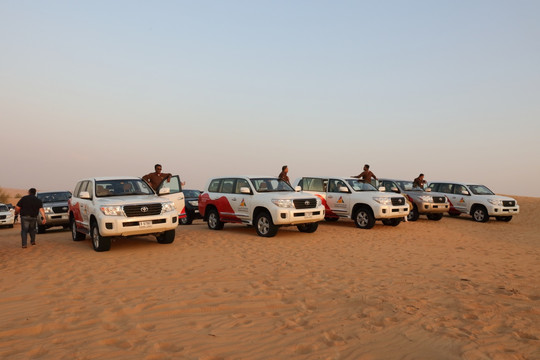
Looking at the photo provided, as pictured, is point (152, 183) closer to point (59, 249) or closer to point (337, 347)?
point (59, 249)

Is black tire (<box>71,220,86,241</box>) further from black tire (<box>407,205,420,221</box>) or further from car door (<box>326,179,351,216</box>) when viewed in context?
black tire (<box>407,205,420,221</box>)

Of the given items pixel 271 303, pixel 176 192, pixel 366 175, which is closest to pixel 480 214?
pixel 366 175

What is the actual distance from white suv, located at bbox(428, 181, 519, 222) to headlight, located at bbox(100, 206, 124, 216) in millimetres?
15121

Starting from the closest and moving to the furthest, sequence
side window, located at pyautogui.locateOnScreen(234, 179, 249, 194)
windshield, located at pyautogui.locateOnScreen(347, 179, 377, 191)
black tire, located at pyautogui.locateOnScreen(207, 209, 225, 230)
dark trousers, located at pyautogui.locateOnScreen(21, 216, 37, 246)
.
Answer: dark trousers, located at pyautogui.locateOnScreen(21, 216, 37, 246) < side window, located at pyautogui.locateOnScreen(234, 179, 249, 194) < black tire, located at pyautogui.locateOnScreen(207, 209, 225, 230) < windshield, located at pyautogui.locateOnScreen(347, 179, 377, 191)

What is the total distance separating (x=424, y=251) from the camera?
962 centimetres

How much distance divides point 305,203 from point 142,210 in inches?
185

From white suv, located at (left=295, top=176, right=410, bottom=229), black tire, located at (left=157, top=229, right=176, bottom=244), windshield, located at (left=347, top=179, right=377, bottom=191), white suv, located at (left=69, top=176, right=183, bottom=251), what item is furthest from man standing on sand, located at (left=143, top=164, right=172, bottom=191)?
windshield, located at (left=347, top=179, right=377, bottom=191)

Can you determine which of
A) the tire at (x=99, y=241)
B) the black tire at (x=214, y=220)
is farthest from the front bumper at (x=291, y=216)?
the tire at (x=99, y=241)

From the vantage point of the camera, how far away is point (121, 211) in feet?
30.9

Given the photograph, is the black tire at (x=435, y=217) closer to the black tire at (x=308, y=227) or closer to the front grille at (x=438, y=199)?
the front grille at (x=438, y=199)

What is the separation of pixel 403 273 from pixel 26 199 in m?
10.1

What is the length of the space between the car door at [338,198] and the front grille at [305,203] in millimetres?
2585

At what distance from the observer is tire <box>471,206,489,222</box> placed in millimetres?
17547

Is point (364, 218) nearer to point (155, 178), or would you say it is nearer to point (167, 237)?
point (167, 237)
